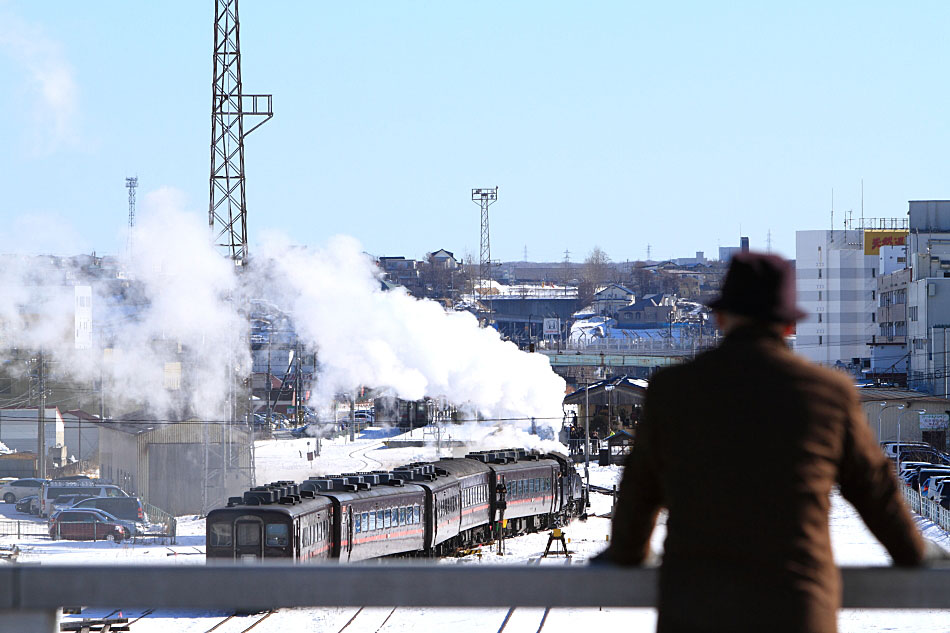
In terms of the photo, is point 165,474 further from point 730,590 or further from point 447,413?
point 730,590

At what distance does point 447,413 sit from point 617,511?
251ft

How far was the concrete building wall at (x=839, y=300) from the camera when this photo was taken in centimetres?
9238

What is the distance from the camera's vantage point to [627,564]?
3316 millimetres

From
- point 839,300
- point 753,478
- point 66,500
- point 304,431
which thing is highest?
point 839,300

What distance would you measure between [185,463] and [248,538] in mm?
16776

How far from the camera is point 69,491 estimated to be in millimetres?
44844

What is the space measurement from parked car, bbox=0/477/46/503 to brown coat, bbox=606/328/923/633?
1922 inches

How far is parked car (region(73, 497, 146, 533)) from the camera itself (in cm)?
4056

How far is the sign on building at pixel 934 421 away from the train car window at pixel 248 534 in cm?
3698

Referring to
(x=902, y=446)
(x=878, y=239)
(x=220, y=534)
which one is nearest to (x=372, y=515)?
(x=220, y=534)

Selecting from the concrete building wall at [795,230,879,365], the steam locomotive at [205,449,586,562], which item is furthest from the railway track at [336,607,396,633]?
the concrete building wall at [795,230,879,365]

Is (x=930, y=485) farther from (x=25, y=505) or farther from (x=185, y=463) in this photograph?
(x=25, y=505)

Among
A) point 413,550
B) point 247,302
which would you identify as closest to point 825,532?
point 413,550

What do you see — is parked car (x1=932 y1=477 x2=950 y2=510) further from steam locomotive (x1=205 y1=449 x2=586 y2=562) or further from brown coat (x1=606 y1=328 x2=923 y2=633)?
brown coat (x1=606 y1=328 x2=923 y2=633)
